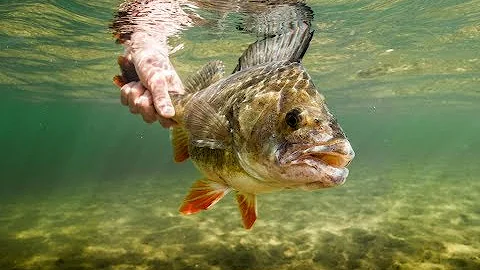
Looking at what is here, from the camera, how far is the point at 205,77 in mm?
4059

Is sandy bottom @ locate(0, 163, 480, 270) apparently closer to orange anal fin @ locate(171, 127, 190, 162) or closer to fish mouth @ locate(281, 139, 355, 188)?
orange anal fin @ locate(171, 127, 190, 162)

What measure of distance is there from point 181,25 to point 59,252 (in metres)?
8.91

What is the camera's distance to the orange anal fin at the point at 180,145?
3.70m

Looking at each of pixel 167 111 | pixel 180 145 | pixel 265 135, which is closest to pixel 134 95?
pixel 167 111

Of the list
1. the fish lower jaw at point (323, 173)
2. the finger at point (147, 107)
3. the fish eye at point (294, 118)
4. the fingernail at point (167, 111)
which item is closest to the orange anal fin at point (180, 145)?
the fingernail at point (167, 111)

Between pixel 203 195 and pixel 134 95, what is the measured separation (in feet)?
5.80

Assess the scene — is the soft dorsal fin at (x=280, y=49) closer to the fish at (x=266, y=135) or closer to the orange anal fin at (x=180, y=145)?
the fish at (x=266, y=135)

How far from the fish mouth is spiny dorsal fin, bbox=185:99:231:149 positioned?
573 mm

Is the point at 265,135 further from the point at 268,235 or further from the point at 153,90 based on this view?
the point at 268,235

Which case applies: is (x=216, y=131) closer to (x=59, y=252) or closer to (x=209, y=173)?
(x=209, y=173)

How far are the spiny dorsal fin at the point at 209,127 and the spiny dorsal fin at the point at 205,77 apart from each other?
3.47ft

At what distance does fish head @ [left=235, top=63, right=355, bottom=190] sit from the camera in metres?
2.39

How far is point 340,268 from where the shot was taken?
7.79 metres

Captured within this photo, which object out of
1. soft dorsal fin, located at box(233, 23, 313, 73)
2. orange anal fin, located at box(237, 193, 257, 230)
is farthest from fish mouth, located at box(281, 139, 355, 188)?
soft dorsal fin, located at box(233, 23, 313, 73)
